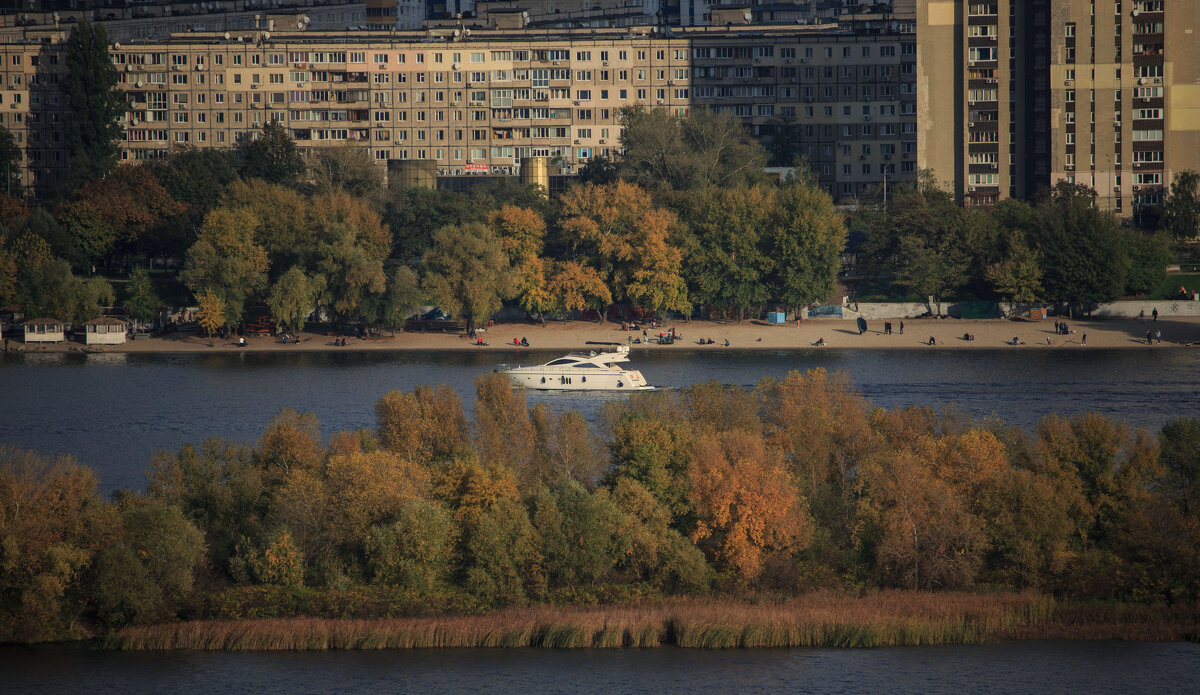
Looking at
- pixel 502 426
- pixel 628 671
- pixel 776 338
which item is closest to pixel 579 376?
pixel 776 338

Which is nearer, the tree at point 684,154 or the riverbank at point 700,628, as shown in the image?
the riverbank at point 700,628

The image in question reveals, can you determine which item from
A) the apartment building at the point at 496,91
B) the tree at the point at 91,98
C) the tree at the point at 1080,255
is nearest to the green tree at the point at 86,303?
the tree at the point at 91,98

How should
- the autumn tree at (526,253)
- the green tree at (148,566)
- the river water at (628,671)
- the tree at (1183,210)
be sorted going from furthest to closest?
the tree at (1183,210)
the autumn tree at (526,253)
the green tree at (148,566)
the river water at (628,671)

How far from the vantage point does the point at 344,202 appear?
126m

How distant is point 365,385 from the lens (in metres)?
92.6

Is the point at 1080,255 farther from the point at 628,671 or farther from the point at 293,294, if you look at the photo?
the point at 628,671

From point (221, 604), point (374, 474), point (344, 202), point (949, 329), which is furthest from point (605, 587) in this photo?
point (344, 202)

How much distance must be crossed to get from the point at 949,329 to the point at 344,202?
2103 inches

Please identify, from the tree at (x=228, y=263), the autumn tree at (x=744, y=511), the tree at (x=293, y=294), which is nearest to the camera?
the autumn tree at (x=744, y=511)

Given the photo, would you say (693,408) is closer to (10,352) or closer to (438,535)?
(438,535)

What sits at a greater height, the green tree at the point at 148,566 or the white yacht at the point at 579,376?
the white yacht at the point at 579,376

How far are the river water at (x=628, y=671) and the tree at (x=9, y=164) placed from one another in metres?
130

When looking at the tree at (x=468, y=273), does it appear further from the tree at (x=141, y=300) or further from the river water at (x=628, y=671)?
the river water at (x=628, y=671)

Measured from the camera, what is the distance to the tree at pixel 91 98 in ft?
531
